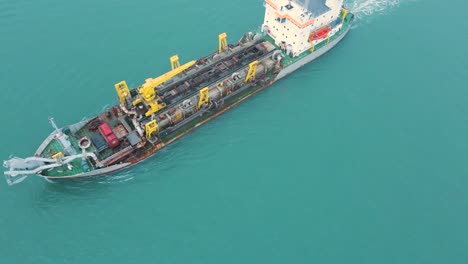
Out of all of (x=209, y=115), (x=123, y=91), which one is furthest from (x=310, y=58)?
(x=123, y=91)

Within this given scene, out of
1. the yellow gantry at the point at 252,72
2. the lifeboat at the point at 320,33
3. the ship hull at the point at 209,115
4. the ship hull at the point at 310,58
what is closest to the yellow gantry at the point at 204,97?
the ship hull at the point at 209,115

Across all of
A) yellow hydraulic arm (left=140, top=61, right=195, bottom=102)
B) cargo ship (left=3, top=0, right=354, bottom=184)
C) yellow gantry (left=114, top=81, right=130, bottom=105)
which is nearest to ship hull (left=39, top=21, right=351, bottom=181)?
cargo ship (left=3, top=0, right=354, bottom=184)

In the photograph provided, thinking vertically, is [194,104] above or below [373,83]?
above

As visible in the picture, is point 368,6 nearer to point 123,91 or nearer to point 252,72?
point 252,72

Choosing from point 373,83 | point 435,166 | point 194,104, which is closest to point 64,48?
point 194,104

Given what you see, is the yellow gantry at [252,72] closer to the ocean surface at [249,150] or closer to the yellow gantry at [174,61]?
the ocean surface at [249,150]

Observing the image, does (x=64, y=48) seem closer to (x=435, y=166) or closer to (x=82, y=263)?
(x=82, y=263)

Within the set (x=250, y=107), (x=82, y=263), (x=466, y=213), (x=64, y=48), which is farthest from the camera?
(x=64, y=48)
